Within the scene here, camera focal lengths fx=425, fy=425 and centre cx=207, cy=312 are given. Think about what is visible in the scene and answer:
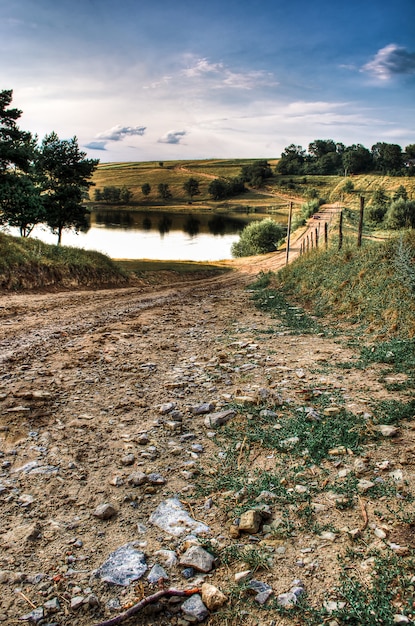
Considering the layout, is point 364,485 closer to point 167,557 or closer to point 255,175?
point 167,557

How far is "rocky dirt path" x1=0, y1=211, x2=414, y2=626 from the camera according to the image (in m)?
3.20

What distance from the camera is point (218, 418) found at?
5797 millimetres

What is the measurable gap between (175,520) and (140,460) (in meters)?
1.12

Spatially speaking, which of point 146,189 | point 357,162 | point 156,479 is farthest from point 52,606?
point 357,162

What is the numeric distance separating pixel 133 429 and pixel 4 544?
85.7 inches

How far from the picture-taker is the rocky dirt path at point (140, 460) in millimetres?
3197

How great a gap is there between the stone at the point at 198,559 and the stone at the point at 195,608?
0.27 metres

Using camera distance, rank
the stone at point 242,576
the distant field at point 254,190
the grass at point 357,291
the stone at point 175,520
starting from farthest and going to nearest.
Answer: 1. the distant field at point 254,190
2. the grass at point 357,291
3. the stone at point 175,520
4. the stone at point 242,576

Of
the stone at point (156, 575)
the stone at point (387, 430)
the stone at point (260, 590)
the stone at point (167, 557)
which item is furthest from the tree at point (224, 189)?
the stone at point (260, 590)

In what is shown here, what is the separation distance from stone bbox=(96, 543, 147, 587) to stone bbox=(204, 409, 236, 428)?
7.57 ft

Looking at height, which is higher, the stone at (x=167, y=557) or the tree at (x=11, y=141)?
the tree at (x=11, y=141)

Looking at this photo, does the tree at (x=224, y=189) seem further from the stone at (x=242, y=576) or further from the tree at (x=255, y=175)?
the stone at (x=242, y=576)

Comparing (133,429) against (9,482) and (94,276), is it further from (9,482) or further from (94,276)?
(94,276)

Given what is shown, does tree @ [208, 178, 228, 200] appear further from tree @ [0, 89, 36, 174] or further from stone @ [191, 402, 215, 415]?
stone @ [191, 402, 215, 415]
